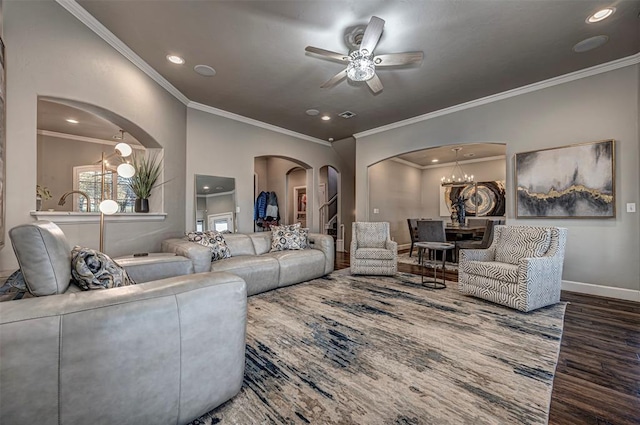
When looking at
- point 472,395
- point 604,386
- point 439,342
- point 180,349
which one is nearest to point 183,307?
point 180,349

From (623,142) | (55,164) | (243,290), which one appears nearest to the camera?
(243,290)

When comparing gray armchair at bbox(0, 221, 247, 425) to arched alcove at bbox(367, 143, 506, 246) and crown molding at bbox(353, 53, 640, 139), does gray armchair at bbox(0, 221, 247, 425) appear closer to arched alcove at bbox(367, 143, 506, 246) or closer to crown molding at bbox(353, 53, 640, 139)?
crown molding at bbox(353, 53, 640, 139)

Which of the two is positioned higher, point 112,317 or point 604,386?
point 112,317

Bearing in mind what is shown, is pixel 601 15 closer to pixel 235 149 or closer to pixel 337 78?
pixel 337 78

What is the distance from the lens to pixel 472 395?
5.11 feet

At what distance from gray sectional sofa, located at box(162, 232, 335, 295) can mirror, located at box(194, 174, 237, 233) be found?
727 millimetres

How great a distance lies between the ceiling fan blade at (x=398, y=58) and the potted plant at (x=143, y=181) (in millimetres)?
3057

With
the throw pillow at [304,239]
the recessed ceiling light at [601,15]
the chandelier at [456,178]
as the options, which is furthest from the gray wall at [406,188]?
the recessed ceiling light at [601,15]

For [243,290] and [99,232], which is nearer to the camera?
[243,290]

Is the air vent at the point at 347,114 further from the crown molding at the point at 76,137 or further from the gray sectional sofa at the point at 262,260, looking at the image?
the crown molding at the point at 76,137

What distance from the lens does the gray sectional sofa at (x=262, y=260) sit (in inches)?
119

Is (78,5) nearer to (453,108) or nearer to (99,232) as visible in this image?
(99,232)

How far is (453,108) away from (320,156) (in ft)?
10.4

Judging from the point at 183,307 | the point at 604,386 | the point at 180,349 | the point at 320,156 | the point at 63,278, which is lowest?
the point at 604,386
